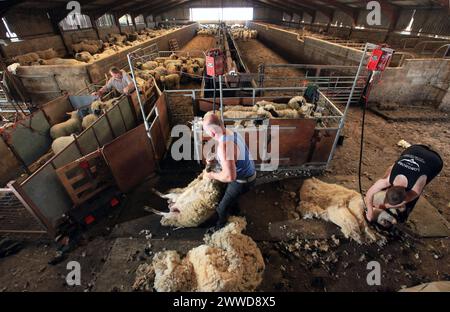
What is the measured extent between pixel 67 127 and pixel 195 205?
4401 mm

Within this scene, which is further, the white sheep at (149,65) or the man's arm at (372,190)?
the white sheep at (149,65)

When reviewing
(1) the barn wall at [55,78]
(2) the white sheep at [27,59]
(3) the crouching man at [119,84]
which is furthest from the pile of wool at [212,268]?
(2) the white sheep at [27,59]

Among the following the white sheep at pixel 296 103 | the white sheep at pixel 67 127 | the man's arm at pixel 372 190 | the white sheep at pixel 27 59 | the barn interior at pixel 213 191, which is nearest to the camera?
the barn interior at pixel 213 191

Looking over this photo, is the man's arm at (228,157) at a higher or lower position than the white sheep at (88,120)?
higher

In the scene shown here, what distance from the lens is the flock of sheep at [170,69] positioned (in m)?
9.08

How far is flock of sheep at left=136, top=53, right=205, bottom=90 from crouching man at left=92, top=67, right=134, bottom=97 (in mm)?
2005

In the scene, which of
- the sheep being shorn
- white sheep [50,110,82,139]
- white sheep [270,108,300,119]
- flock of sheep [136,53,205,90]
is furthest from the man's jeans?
flock of sheep [136,53,205,90]

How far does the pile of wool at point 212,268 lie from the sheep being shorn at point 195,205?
42 centimetres

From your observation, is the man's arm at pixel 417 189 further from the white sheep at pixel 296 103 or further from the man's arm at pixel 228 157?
the white sheep at pixel 296 103

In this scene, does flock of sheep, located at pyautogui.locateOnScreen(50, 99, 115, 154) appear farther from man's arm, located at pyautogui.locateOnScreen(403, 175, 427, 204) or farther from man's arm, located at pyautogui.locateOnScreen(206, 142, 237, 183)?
man's arm, located at pyautogui.locateOnScreen(403, 175, 427, 204)

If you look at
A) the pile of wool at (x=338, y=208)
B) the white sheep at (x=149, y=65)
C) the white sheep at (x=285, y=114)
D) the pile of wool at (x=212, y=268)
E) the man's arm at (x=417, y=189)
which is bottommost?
the pile of wool at (x=338, y=208)

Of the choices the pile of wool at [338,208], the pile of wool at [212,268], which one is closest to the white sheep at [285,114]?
the pile of wool at [338,208]

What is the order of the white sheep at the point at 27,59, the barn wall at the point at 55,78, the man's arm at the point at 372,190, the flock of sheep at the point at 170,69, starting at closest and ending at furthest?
the man's arm at the point at 372,190, the barn wall at the point at 55,78, the white sheep at the point at 27,59, the flock of sheep at the point at 170,69
